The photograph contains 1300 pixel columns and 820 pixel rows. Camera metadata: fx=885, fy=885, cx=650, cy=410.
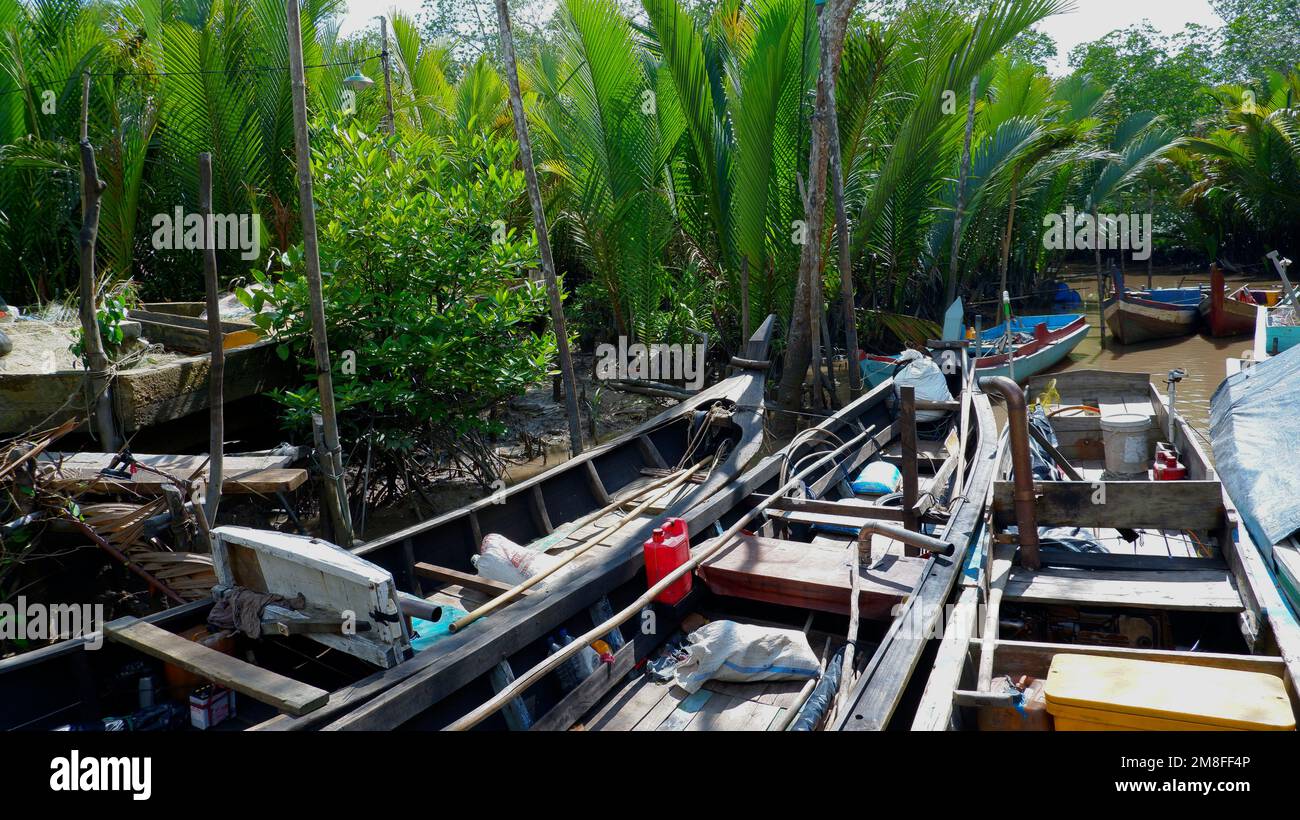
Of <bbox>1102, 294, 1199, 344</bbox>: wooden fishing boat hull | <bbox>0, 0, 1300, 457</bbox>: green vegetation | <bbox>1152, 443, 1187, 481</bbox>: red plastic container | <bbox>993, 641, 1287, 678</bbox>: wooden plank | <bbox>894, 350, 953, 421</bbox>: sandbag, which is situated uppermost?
<bbox>0, 0, 1300, 457</bbox>: green vegetation

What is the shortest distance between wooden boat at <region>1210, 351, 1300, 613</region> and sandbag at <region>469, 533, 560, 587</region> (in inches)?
160

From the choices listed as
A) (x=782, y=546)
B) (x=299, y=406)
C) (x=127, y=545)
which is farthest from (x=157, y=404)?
(x=782, y=546)

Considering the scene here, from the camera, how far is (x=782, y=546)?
5.05 metres

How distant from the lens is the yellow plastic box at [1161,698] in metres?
2.92

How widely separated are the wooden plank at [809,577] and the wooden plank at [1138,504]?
887mm

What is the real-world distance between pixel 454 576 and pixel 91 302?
3.15 meters

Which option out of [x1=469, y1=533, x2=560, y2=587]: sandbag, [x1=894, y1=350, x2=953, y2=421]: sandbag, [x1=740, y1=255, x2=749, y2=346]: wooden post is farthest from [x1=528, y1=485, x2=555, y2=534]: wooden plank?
[x1=740, y1=255, x2=749, y2=346]: wooden post

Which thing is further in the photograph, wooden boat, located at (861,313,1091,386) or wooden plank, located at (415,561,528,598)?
wooden boat, located at (861,313,1091,386)

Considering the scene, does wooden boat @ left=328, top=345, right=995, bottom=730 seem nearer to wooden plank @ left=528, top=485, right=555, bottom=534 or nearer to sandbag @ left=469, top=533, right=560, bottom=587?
sandbag @ left=469, top=533, right=560, bottom=587

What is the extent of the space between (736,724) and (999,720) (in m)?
1.12

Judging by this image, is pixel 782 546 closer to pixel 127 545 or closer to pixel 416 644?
pixel 416 644

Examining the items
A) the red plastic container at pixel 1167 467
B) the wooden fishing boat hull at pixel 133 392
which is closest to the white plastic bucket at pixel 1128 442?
the red plastic container at pixel 1167 467

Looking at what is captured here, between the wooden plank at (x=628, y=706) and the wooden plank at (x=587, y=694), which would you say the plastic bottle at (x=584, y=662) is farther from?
the wooden plank at (x=628, y=706)

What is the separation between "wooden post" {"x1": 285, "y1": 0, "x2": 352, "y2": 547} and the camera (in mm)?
5395
